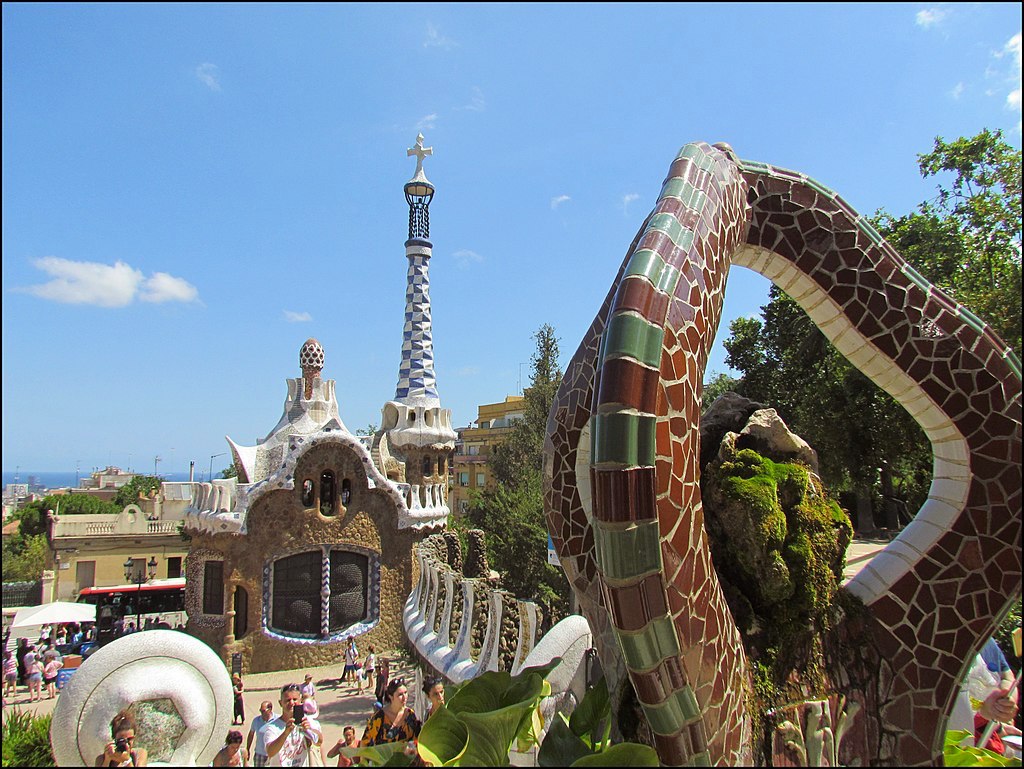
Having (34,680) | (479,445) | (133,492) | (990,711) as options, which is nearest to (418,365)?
(34,680)

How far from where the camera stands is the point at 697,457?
3164 millimetres

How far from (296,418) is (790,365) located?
12.3 metres

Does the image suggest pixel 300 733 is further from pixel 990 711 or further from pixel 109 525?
pixel 109 525

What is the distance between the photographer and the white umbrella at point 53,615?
601 inches

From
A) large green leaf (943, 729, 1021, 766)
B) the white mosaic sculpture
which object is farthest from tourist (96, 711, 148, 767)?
large green leaf (943, 729, 1021, 766)

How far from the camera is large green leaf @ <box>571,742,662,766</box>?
276 cm

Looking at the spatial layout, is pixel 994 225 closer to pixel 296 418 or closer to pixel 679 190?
pixel 679 190

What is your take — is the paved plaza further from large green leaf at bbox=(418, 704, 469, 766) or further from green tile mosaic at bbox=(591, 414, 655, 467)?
green tile mosaic at bbox=(591, 414, 655, 467)

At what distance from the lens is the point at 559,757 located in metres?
3.11

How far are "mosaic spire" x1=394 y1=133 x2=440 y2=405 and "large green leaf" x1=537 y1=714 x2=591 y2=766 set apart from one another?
17.4 m

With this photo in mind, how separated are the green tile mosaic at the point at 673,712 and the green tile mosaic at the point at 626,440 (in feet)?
3.05

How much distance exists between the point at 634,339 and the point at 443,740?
1912 mm

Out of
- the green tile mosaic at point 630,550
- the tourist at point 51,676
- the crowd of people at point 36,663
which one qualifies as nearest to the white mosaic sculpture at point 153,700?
the green tile mosaic at point 630,550

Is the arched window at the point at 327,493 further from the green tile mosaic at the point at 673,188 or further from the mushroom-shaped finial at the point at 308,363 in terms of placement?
the green tile mosaic at the point at 673,188
